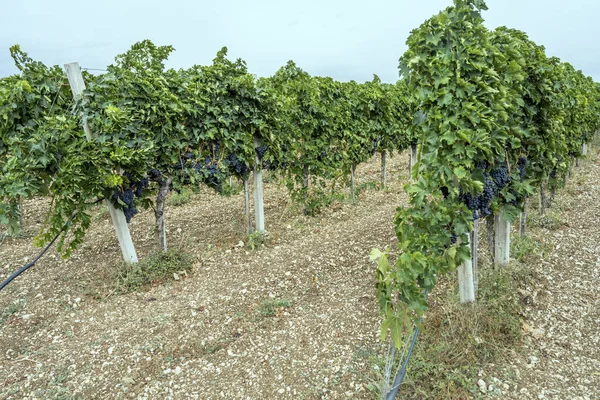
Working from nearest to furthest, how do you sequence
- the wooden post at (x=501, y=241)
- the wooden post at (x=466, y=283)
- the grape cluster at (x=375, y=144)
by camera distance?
the wooden post at (x=466, y=283), the wooden post at (x=501, y=241), the grape cluster at (x=375, y=144)

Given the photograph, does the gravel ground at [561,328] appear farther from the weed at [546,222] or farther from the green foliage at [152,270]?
the green foliage at [152,270]

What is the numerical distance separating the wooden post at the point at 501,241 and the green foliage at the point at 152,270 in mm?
4474

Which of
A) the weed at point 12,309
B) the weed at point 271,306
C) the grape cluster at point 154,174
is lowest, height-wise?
the weed at point 271,306

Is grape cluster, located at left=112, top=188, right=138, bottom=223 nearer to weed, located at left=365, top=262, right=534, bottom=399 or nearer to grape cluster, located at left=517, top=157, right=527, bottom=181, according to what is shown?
weed, located at left=365, top=262, right=534, bottom=399

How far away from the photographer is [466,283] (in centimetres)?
411

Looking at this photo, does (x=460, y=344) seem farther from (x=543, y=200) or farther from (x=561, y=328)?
(x=543, y=200)

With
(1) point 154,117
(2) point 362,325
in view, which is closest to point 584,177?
(2) point 362,325

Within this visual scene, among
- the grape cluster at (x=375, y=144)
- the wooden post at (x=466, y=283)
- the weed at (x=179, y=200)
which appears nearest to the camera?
the wooden post at (x=466, y=283)

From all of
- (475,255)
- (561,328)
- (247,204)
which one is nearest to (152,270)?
(247,204)

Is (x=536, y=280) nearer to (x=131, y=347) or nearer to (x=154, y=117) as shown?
(x=131, y=347)

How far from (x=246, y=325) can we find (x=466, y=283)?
2.55 m

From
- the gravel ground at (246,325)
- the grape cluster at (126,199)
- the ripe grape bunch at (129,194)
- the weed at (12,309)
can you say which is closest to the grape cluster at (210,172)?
the ripe grape bunch at (129,194)

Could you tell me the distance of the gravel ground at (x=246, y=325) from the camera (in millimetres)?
3633

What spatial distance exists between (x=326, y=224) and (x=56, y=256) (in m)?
4.97
